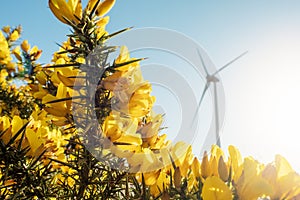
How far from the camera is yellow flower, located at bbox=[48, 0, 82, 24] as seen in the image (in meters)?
0.75

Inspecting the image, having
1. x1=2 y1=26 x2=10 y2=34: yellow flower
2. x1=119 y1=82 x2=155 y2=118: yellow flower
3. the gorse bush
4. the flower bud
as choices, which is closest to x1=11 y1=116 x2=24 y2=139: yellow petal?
the gorse bush

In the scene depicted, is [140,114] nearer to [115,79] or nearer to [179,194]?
[115,79]

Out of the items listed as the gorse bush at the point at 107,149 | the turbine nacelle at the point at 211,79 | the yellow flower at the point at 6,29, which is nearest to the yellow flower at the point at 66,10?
the gorse bush at the point at 107,149

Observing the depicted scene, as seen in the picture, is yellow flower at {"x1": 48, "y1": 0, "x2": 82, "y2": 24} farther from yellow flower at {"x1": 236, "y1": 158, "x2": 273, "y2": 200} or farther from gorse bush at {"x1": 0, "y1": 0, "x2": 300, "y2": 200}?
yellow flower at {"x1": 236, "y1": 158, "x2": 273, "y2": 200}

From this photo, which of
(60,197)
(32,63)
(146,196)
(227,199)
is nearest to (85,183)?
(60,197)

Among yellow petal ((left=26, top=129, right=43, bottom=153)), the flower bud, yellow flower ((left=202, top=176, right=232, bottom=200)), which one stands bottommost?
yellow flower ((left=202, top=176, right=232, bottom=200))

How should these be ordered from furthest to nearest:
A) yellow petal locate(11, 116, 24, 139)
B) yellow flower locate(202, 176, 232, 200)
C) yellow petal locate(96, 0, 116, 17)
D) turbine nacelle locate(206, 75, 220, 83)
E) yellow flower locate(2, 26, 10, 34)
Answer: turbine nacelle locate(206, 75, 220, 83) < yellow flower locate(2, 26, 10, 34) < yellow petal locate(96, 0, 116, 17) < yellow petal locate(11, 116, 24, 139) < yellow flower locate(202, 176, 232, 200)

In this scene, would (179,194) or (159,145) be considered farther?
(159,145)

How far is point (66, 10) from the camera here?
757 millimetres

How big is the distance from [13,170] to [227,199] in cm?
42

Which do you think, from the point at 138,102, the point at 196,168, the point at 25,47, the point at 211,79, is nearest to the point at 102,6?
the point at 138,102

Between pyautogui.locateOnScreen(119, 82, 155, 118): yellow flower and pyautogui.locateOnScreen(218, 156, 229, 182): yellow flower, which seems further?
pyautogui.locateOnScreen(119, 82, 155, 118): yellow flower

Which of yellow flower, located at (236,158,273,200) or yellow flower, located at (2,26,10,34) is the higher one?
yellow flower, located at (2,26,10,34)

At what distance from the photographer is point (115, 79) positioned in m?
0.68
